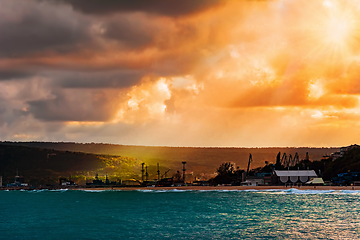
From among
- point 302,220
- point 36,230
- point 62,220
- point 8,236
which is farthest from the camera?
point 62,220

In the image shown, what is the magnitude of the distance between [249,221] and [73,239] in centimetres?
4225

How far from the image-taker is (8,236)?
314 ft

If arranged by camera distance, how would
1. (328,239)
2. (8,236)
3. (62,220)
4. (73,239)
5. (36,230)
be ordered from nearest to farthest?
(328,239)
(73,239)
(8,236)
(36,230)
(62,220)

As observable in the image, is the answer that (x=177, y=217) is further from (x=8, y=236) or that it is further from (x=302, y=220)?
(x=8, y=236)

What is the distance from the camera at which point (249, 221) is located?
111250 mm

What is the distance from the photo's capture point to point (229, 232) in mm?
92750

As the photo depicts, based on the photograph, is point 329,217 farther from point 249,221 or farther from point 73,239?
point 73,239

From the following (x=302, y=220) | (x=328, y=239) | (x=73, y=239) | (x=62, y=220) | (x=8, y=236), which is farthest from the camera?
(x=62, y=220)

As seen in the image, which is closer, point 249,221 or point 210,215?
point 249,221

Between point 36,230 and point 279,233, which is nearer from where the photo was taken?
point 279,233

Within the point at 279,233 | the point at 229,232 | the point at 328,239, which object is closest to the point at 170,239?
the point at 229,232

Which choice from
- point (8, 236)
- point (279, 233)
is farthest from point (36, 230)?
point (279, 233)

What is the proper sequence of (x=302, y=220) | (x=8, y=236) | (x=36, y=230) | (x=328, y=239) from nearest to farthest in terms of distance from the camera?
(x=328, y=239), (x=8, y=236), (x=36, y=230), (x=302, y=220)

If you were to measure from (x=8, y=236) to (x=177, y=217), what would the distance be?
45.1 meters
